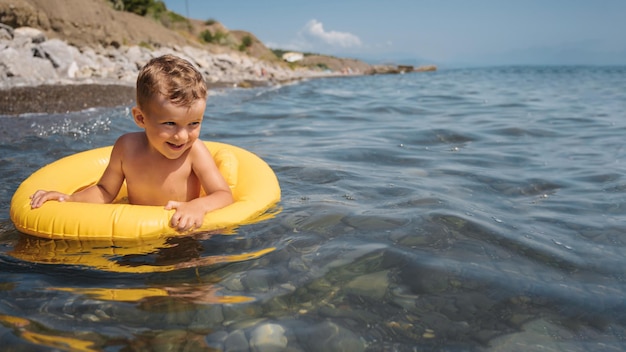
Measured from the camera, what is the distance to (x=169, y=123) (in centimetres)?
272

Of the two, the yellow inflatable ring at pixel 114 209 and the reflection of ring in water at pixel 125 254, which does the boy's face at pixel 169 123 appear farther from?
the reflection of ring in water at pixel 125 254

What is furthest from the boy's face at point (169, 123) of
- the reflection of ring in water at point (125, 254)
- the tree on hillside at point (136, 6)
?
the tree on hillside at point (136, 6)

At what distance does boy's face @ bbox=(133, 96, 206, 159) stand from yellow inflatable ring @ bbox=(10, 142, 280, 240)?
349 millimetres

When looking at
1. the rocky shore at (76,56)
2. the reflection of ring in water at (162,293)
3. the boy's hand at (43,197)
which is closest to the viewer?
the reflection of ring in water at (162,293)

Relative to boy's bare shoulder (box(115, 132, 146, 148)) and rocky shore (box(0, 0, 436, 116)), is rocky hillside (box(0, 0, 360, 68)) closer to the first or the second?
rocky shore (box(0, 0, 436, 116))

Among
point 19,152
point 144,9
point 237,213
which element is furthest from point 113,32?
point 237,213

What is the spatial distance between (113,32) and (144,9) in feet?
27.2

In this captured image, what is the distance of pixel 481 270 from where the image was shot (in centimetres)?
238

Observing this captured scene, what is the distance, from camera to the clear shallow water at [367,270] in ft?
6.04

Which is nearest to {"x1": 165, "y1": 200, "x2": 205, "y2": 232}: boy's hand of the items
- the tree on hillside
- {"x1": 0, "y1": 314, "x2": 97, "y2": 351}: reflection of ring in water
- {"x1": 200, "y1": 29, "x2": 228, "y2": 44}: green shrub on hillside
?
{"x1": 0, "y1": 314, "x2": 97, "y2": 351}: reflection of ring in water

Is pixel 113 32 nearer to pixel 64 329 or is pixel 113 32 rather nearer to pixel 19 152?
pixel 19 152

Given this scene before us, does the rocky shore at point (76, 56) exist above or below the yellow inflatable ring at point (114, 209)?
above

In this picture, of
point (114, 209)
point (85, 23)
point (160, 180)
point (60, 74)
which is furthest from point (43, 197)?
point (85, 23)

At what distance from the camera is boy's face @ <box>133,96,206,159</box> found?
2.65 metres
